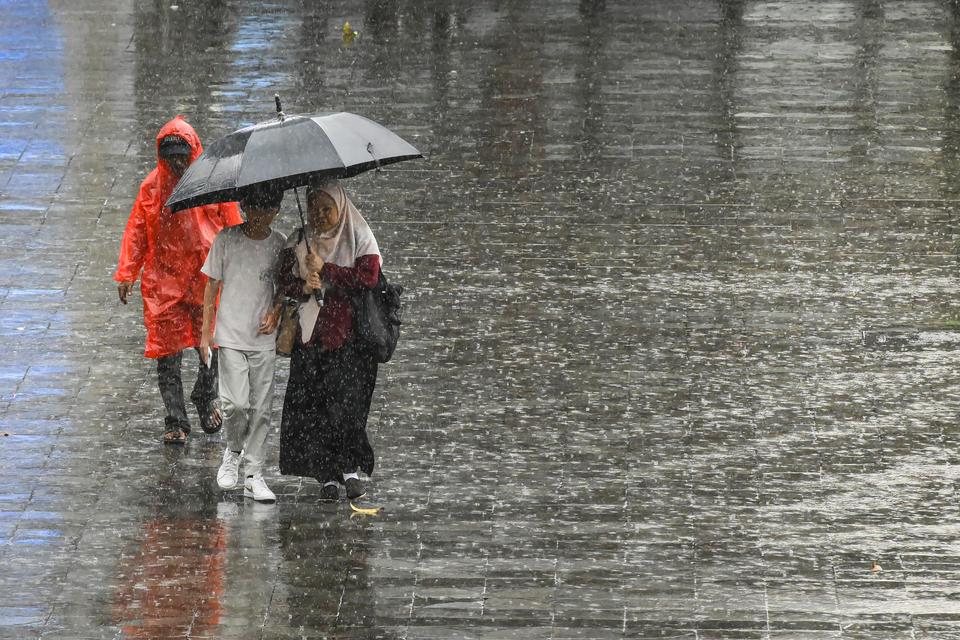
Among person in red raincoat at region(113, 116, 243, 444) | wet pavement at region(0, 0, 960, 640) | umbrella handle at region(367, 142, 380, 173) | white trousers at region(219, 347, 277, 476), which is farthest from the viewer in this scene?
person in red raincoat at region(113, 116, 243, 444)

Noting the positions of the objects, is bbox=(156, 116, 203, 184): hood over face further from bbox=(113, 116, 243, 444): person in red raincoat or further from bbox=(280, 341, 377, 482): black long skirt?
bbox=(280, 341, 377, 482): black long skirt

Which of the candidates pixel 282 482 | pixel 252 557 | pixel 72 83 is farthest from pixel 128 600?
pixel 72 83

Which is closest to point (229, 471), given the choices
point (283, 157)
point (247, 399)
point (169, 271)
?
point (247, 399)

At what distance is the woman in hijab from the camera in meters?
7.89

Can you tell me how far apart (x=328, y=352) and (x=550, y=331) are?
216 centimetres

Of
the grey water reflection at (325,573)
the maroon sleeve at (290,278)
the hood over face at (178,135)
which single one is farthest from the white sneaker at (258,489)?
the hood over face at (178,135)

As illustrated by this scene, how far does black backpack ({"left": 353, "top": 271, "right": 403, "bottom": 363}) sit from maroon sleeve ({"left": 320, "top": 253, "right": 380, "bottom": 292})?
3.3 inches

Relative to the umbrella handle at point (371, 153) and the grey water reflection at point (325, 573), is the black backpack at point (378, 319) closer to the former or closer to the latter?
the umbrella handle at point (371, 153)

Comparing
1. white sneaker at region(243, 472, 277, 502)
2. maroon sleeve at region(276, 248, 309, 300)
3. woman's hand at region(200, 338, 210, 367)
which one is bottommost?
white sneaker at region(243, 472, 277, 502)

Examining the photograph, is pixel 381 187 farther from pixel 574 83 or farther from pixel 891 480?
pixel 891 480

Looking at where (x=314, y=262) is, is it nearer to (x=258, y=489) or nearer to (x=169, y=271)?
(x=258, y=489)

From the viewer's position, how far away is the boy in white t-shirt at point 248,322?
314 inches

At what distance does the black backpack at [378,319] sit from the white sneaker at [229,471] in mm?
862

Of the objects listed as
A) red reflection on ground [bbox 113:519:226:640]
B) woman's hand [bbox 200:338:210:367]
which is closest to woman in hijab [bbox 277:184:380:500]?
woman's hand [bbox 200:338:210:367]
